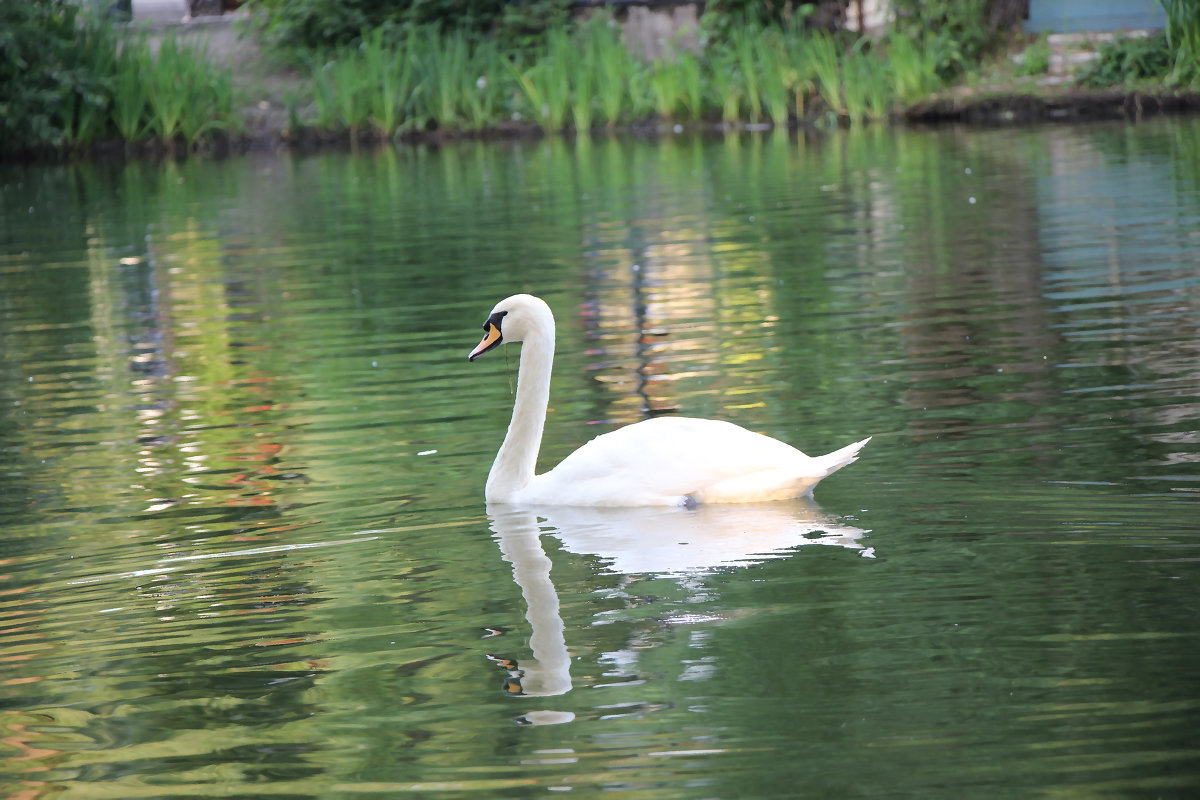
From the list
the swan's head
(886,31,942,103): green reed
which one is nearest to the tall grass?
(886,31,942,103): green reed

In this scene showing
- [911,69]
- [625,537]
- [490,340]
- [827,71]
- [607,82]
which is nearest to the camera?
[625,537]

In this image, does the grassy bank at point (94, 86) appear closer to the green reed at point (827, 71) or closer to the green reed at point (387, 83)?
the green reed at point (387, 83)

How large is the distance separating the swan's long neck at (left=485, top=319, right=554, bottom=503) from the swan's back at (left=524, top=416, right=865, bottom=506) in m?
0.30

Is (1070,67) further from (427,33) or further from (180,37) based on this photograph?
(180,37)

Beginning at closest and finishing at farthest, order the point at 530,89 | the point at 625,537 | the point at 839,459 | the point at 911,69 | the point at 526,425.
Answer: the point at 839,459 < the point at 625,537 < the point at 526,425 < the point at 911,69 < the point at 530,89

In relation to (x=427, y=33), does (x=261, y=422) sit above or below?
below

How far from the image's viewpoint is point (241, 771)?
4203 millimetres

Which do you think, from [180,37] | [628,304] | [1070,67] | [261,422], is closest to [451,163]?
[1070,67]

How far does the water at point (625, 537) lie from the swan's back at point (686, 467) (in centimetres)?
10

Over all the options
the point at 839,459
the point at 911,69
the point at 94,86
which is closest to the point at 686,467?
the point at 839,459

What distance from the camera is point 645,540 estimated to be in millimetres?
6203

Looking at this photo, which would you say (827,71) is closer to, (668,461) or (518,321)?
(518,321)

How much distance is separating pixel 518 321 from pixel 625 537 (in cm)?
145

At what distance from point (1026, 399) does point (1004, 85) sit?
20.9 meters
